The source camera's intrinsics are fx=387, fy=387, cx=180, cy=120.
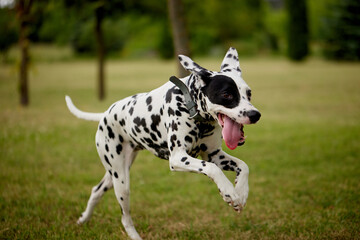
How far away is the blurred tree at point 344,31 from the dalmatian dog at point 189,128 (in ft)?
99.6

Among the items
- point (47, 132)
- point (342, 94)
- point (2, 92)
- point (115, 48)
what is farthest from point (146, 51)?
point (47, 132)

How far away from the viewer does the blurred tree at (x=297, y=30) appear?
3250 centimetres

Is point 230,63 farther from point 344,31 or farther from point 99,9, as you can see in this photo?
point 344,31

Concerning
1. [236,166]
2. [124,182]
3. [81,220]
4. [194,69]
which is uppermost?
[194,69]

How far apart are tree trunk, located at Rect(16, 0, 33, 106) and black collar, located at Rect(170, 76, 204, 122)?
1031cm

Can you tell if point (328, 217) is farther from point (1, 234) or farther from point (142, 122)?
point (1, 234)

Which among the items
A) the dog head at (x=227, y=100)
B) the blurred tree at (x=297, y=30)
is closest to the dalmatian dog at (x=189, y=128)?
the dog head at (x=227, y=100)

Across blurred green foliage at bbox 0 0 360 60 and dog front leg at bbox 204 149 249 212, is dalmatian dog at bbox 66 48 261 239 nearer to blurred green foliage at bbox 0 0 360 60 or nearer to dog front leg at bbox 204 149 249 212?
dog front leg at bbox 204 149 249 212

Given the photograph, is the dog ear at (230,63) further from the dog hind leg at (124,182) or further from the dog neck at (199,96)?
the dog hind leg at (124,182)

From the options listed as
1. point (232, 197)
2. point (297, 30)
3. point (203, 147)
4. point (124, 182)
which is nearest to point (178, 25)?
point (124, 182)

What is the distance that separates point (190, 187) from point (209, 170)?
108 inches

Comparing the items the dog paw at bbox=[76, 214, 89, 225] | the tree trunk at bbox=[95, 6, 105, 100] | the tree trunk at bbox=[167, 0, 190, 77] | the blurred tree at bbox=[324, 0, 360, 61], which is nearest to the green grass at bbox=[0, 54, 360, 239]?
the dog paw at bbox=[76, 214, 89, 225]

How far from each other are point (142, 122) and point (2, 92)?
1619 cm

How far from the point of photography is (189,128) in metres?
3.42
